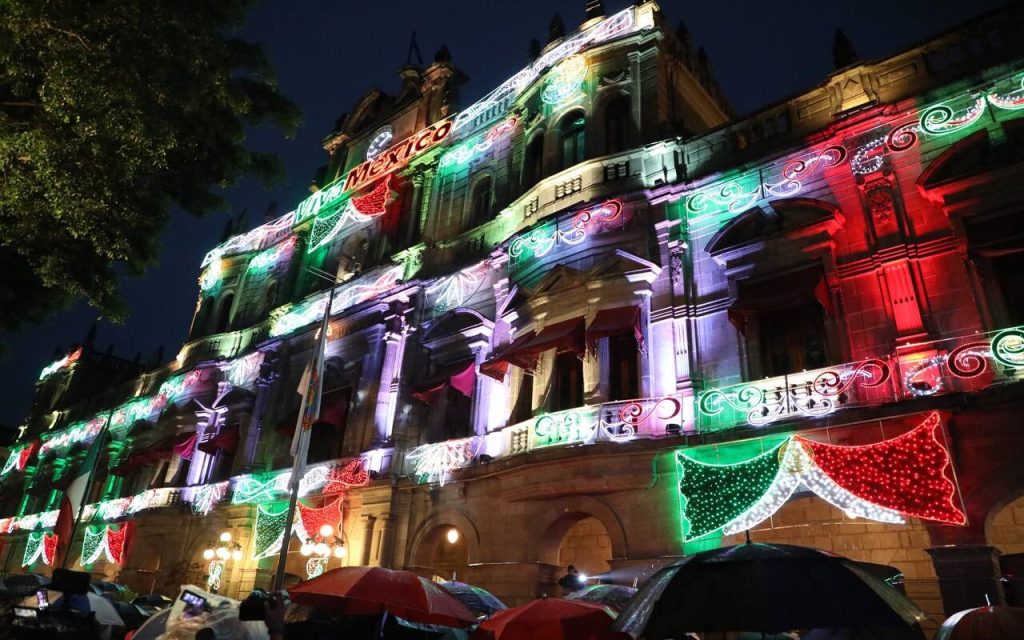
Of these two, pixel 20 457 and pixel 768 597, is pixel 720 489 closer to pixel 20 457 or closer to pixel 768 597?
pixel 768 597

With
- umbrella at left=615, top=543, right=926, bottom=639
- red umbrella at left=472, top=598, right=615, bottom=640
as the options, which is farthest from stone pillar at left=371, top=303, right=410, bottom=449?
umbrella at left=615, top=543, right=926, bottom=639

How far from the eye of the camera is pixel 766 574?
4.39m

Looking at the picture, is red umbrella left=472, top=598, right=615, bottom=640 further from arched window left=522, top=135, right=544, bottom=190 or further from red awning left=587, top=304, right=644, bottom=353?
arched window left=522, top=135, right=544, bottom=190

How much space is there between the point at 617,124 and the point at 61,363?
130 ft

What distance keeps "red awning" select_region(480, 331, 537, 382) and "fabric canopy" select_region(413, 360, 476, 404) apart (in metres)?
1.13

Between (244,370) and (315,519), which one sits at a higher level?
(244,370)

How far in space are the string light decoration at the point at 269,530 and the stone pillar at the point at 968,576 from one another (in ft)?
51.3

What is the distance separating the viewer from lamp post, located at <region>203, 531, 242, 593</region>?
20.1 meters

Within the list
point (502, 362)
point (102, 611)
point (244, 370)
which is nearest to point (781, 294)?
point (502, 362)

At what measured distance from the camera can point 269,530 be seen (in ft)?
62.0

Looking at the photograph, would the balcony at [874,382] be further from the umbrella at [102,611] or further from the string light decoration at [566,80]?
the string light decoration at [566,80]

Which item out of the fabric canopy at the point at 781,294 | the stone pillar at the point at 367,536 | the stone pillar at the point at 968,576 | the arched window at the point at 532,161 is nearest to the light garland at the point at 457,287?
the arched window at the point at 532,161

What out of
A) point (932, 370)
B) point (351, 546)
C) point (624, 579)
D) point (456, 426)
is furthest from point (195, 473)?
point (932, 370)

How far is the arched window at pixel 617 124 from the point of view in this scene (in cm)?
1689
